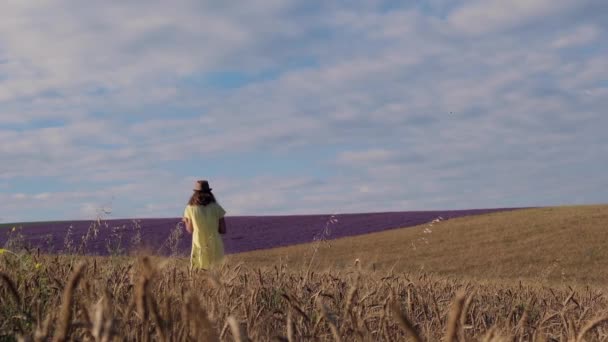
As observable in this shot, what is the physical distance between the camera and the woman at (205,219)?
9109mm

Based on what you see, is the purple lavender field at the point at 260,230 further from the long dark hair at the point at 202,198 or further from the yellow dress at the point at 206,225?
the yellow dress at the point at 206,225

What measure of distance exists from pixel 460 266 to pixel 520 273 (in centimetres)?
188

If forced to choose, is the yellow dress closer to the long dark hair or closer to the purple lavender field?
the long dark hair

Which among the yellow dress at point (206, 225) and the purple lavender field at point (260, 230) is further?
the purple lavender field at point (260, 230)

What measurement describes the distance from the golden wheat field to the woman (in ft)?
2.64

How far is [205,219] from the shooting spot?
30.1 ft

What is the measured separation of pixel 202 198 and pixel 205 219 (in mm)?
340

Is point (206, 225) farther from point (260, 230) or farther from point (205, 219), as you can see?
point (260, 230)

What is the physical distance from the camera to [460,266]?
730 inches

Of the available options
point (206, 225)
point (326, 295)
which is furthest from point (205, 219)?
point (326, 295)

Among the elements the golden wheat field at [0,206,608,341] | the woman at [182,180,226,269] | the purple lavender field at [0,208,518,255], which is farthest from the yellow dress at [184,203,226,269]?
the purple lavender field at [0,208,518,255]

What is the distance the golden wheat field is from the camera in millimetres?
1196

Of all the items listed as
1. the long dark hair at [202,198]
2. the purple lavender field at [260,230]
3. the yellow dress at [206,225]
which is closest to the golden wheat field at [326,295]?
the yellow dress at [206,225]

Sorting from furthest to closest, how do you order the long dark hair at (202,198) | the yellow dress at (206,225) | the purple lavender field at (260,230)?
the purple lavender field at (260,230), the long dark hair at (202,198), the yellow dress at (206,225)
